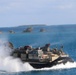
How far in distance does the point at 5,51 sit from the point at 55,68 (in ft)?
30.5

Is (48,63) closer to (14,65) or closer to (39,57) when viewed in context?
(39,57)

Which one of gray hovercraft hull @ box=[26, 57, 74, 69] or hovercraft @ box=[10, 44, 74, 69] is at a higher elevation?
hovercraft @ box=[10, 44, 74, 69]

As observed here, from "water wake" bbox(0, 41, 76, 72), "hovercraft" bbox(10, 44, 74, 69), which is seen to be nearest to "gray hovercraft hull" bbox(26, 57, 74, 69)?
"hovercraft" bbox(10, 44, 74, 69)

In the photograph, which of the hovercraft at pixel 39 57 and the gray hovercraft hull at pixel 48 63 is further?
the hovercraft at pixel 39 57

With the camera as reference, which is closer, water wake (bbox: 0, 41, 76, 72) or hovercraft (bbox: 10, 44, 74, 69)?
water wake (bbox: 0, 41, 76, 72)

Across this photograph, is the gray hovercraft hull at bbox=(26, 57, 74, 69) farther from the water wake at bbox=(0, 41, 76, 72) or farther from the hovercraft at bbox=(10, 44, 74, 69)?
the water wake at bbox=(0, 41, 76, 72)

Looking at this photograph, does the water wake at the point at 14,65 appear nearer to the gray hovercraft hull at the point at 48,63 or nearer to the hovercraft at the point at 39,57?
the gray hovercraft hull at the point at 48,63

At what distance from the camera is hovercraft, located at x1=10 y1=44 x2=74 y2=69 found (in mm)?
66375

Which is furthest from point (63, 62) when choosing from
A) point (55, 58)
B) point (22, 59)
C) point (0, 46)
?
point (0, 46)

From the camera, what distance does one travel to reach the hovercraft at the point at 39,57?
66375 mm

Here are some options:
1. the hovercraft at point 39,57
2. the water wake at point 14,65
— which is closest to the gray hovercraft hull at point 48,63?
the hovercraft at point 39,57

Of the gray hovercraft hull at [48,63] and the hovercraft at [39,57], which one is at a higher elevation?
the hovercraft at [39,57]

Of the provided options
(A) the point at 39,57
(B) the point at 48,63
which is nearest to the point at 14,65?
(A) the point at 39,57

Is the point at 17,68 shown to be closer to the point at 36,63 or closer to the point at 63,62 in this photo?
the point at 36,63
